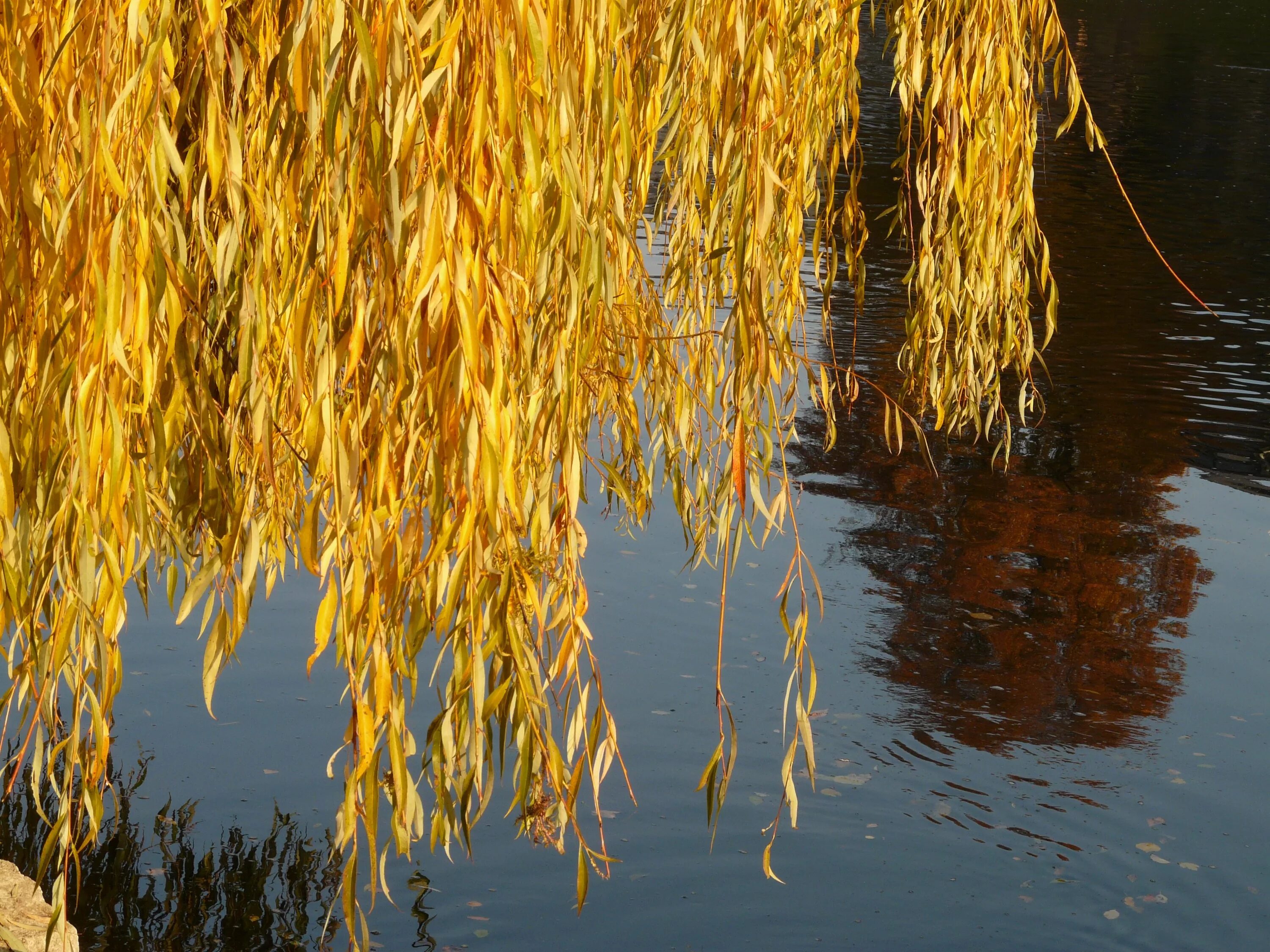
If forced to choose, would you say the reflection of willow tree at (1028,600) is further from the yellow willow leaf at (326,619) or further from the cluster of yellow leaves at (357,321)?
the yellow willow leaf at (326,619)

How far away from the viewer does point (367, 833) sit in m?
2.45

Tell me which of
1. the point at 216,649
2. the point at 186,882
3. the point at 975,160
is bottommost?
the point at 186,882

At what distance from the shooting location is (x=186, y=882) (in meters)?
4.24

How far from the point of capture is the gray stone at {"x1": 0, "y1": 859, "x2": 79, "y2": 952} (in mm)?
3404

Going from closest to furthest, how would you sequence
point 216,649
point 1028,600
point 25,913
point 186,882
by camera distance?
point 216,649 → point 25,913 → point 186,882 → point 1028,600

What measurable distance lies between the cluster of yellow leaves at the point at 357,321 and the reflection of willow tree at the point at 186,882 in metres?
1.38

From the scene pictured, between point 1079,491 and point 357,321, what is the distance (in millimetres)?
6712

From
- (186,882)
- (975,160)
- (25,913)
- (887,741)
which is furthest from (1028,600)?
(25,913)

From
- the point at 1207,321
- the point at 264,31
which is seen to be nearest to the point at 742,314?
the point at 264,31

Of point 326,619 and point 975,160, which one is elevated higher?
point 975,160

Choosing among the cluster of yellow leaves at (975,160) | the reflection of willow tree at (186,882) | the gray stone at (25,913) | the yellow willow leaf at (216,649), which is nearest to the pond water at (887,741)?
the reflection of willow tree at (186,882)

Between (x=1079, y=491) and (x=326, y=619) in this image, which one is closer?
(x=326, y=619)

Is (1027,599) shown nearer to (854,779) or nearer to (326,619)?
(854,779)

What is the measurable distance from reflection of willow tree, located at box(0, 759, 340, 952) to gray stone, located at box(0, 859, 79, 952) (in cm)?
26
